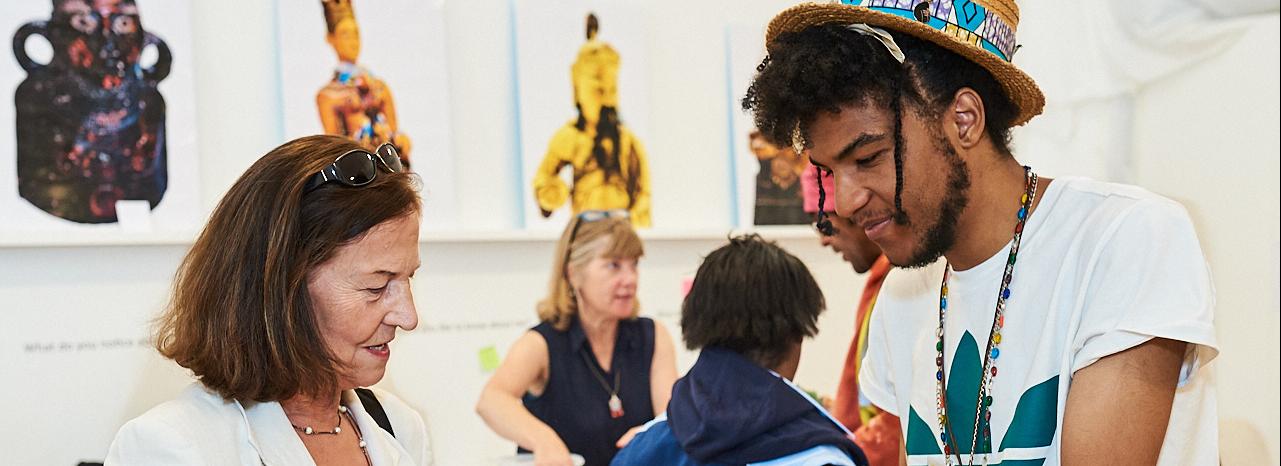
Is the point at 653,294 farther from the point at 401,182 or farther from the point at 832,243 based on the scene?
the point at 401,182

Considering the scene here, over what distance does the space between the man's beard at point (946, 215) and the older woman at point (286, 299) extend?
68 cm

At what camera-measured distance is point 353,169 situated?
4.50ft

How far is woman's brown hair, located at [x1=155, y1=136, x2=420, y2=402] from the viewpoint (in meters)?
1.31

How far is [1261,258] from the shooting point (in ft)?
10.5

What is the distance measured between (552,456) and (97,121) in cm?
142

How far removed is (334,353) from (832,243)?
1.63 m

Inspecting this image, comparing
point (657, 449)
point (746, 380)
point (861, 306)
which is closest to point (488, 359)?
point (861, 306)

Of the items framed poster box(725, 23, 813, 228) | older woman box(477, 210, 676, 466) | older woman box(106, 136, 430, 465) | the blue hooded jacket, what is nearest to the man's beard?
the blue hooded jacket

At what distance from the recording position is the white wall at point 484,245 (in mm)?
2709

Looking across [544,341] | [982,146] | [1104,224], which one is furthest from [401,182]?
[544,341]

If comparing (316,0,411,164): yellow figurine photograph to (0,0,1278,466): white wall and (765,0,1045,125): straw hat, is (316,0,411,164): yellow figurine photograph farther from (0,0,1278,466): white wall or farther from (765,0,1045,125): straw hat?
(765,0,1045,125): straw hat

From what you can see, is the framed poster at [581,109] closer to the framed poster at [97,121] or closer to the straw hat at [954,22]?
the framed poster at [97,121]

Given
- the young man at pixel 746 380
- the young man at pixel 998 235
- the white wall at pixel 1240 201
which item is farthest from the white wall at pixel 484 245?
the young man at pixel 998 235

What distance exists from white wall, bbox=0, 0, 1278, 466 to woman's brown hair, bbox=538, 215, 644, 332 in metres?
0.27
